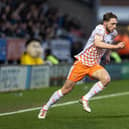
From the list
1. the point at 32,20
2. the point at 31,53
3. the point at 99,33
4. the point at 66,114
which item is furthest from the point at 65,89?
the point at 32,20

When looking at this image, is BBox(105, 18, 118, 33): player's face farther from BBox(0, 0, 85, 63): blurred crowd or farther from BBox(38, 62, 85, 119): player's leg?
BBox(0, 0, 85, 63): blurred crowd

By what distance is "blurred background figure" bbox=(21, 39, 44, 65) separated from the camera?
19266mm

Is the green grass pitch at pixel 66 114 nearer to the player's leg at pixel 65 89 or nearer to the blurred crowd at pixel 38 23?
the player's leg at pixel 65 89

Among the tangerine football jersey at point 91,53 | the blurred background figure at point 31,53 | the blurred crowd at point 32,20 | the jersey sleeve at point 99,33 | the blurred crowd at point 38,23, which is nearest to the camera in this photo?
the jersey sleeve at point 99,33

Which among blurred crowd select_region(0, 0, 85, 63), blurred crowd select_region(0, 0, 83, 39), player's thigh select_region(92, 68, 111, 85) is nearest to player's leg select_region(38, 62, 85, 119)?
player's thigh select_region(92, 68, 111, 85)

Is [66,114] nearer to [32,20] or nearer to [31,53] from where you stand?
[31,53]

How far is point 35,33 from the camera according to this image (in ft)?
84.4

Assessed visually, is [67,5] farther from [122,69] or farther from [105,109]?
[105,109]

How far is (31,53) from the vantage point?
1928cm

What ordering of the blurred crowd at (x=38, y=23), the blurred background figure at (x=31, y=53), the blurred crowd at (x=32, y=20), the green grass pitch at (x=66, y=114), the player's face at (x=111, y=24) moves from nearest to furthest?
1. the green grass pitch at (x=66, y=114)
2. the player's face at (x=111, y=24)
3. the blurred background figure at (x=31, y=53)
4. the blurred crowd at (x=32, y=20)
5. the blurred crowd at (x=38, y=23)

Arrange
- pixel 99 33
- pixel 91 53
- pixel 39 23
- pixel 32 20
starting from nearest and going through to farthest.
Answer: pixel 99 33, pixel 91 53, pixel 32 20, pixel 39 23

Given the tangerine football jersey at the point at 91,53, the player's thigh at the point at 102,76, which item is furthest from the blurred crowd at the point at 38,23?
the player's thigh at the point at 102,76

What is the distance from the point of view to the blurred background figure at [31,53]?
19.3 meters

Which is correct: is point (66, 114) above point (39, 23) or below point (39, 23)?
below
